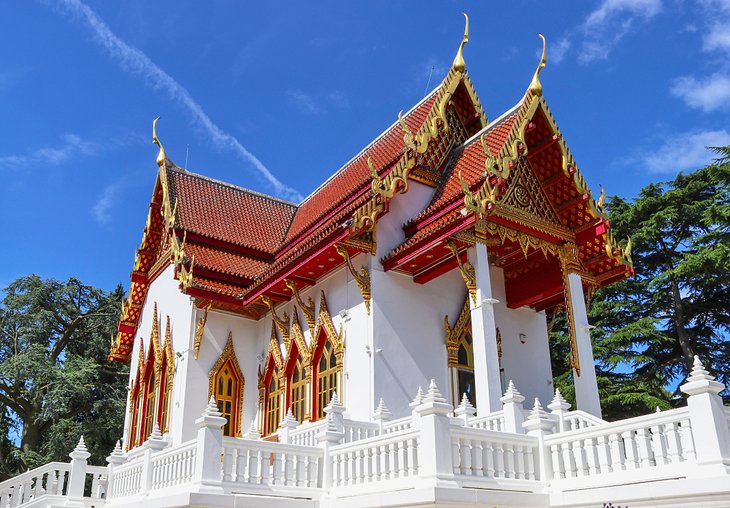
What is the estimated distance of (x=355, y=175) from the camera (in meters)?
14.4

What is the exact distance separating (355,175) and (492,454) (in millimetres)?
8387

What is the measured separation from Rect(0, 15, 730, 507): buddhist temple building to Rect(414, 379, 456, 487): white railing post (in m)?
0.02

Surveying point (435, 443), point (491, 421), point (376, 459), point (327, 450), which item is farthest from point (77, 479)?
point (435, 443)

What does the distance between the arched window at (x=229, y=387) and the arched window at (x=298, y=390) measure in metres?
1.36

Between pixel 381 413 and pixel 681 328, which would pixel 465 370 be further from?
pixel 681 328

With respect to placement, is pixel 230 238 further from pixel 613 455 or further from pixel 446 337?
pixel 613 455

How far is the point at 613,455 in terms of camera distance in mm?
6414

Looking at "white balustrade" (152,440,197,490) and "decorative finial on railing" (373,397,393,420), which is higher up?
"decorative finial on railing" (373,397,393,420)

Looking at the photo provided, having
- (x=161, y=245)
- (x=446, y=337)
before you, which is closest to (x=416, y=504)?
(x=446, y=337)

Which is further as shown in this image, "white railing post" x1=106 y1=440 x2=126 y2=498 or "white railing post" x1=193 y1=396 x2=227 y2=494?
"white railing post" x1=106 y1=440 x2=126 y2=498

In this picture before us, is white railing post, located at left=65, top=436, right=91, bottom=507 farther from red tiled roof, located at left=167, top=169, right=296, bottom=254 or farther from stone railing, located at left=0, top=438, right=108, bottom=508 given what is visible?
red tiled roof, located at left=167, top=169, right=296, bottom=254

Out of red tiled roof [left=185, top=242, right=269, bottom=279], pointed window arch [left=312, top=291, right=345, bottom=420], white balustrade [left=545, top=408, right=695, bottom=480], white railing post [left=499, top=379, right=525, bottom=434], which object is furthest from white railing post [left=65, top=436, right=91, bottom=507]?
white balustrade [left=545, top=408, right=695, bottom=480]

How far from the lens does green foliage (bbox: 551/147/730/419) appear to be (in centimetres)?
1812

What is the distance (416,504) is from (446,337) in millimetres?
5012
